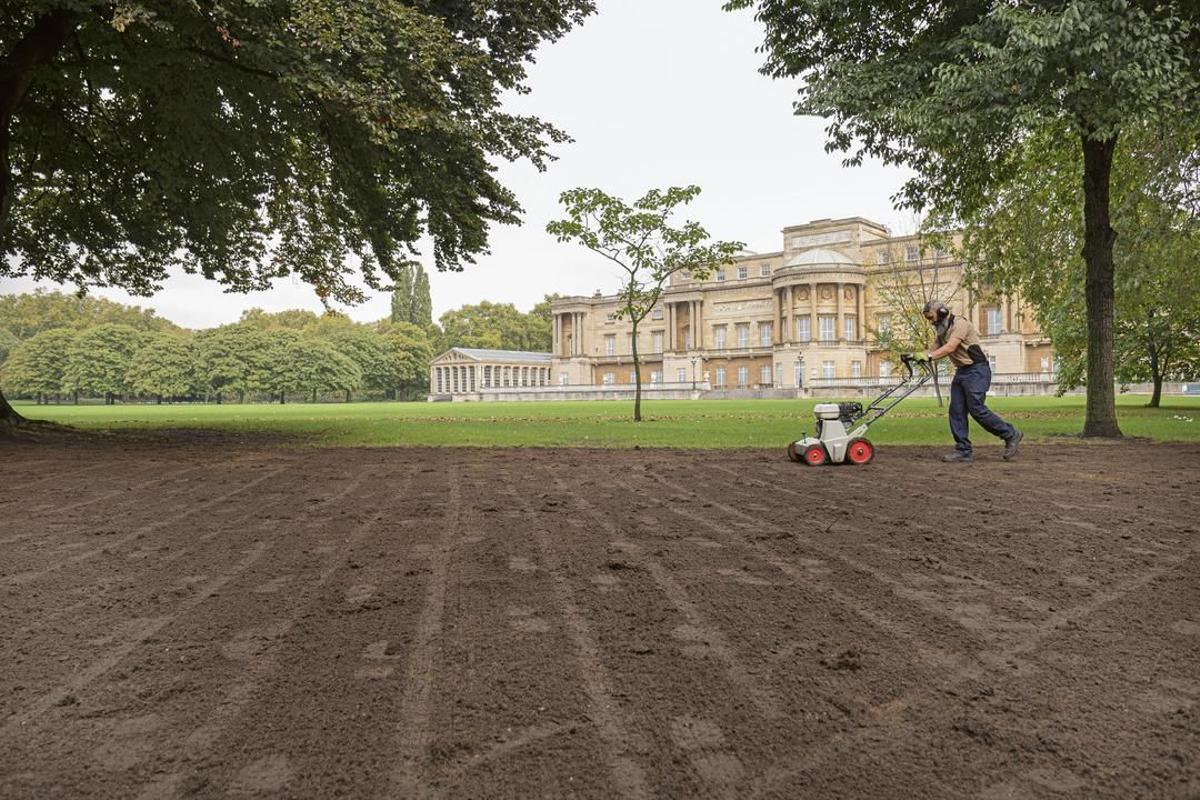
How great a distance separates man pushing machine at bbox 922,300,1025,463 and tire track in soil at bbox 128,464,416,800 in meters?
8.63

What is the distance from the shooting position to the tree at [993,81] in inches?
396

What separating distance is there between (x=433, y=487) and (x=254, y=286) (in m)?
15.3

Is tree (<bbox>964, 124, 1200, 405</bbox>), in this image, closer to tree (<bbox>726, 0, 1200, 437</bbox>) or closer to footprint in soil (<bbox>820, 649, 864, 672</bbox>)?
tree (<bbox>726, 0, 1200, 437</bbox>)

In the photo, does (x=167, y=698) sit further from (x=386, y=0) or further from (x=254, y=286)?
(x=254, y=286)

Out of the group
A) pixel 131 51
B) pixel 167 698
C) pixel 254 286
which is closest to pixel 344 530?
pixel 167 698

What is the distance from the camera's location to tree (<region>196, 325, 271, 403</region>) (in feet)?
261

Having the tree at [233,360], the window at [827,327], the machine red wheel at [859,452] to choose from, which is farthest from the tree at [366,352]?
the machine red wheel at [859,452]

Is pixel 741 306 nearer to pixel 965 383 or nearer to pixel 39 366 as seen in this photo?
pixel 39 366

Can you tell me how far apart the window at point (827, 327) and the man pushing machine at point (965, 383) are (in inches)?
2895

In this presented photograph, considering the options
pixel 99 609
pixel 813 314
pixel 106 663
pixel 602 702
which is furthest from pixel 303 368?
pixel 602 702

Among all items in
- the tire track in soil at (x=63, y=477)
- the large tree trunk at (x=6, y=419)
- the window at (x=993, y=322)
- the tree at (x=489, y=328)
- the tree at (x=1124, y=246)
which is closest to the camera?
the tire track in soil at (x=63, y=477)

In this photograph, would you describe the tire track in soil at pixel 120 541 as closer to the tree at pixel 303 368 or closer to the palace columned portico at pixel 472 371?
the tree at pixel 303 368

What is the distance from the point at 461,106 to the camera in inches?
472

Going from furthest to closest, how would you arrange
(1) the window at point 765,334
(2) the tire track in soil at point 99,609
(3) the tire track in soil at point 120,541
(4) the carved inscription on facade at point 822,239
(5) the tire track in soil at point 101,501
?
(1) the window at point 765,334, (4) the carved inscription on facade at point 822,239, (5) the tire track in soil at point 101,501, (3) the tire track in soil at point 120,541, (2) the tire track in soil at point 99,609
